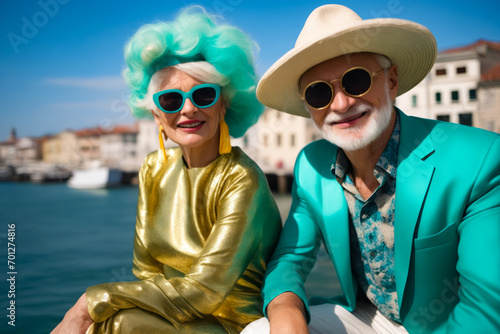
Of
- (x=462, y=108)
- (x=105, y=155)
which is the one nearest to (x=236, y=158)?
(x=462, y=108)

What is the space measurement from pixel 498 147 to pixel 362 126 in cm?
52

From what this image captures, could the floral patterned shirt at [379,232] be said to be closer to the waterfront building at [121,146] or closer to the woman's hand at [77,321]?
→ the woman's hand at [77,321]

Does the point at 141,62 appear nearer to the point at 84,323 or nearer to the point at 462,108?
the point at 84,323

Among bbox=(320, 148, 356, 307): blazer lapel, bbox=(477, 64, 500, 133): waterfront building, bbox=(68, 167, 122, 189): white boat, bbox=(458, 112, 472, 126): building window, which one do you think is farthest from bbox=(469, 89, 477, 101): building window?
bbox=(320, 148, 356, 307): blazer lapel

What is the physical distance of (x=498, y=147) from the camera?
1.65 meters

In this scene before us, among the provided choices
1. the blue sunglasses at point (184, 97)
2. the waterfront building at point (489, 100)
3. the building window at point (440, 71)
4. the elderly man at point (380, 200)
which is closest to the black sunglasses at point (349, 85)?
the elderly man at point (380, 200)

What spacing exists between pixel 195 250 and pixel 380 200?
92cm

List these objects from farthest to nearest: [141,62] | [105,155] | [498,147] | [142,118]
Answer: [105,155] → [142,118] → [141,62] → [498,147]

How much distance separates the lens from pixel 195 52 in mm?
2127

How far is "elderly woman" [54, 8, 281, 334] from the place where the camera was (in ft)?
6.21

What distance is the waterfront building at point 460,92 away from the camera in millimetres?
39781

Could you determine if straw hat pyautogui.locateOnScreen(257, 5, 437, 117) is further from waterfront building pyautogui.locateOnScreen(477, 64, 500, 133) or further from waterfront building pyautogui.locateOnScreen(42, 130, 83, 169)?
waterfront building pyautogui.locateOnScreen(42, 130, 83, 169)

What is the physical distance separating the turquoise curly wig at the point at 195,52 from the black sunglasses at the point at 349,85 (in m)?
0.49

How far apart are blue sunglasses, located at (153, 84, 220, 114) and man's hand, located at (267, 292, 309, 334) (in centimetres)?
99
